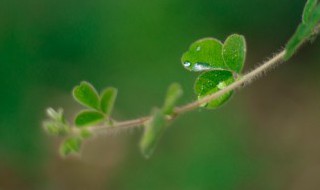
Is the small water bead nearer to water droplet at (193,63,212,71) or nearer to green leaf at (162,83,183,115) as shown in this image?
water droplet at (193,63,212,71)

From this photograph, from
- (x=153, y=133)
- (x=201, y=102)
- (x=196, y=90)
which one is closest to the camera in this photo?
(x=153, y=133)

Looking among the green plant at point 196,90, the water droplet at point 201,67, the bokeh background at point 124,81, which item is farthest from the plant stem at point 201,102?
the bokeh background at point 124,81

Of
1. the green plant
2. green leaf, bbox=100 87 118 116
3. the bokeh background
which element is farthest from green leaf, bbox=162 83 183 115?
the bokeh background

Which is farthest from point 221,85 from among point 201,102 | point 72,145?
point 72,145

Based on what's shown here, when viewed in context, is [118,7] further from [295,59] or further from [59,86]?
[295,59]

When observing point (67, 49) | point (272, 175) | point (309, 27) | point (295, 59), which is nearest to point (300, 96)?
point (295, 59)

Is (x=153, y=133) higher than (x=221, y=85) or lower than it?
lower

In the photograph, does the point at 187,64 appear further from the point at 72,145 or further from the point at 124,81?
the point at 124,81

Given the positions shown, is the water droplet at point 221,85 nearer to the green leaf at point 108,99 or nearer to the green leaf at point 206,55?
the green leaf at point 206,55
